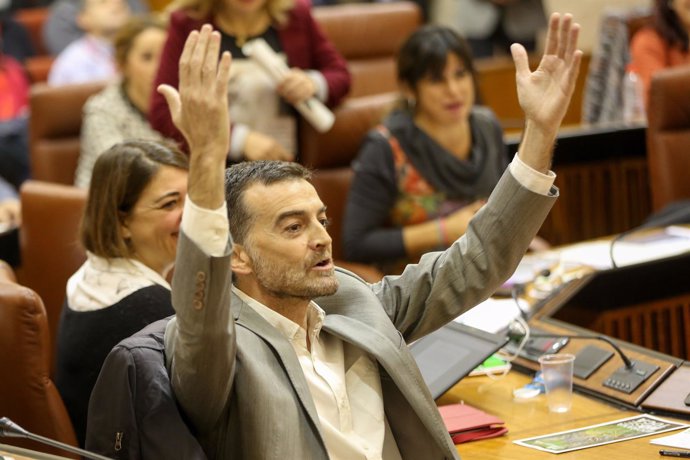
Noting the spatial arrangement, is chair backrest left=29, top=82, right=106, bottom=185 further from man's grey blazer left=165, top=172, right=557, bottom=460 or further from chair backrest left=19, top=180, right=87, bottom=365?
man's grey blazer left=165, top=172, right=557, bottom=460

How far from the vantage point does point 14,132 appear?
4.54 meters

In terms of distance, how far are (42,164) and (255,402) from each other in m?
2.61

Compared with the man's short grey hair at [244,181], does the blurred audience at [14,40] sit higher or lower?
lower

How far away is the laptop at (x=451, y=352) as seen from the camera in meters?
2.22

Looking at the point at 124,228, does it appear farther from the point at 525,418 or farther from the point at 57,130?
the point at 57,130

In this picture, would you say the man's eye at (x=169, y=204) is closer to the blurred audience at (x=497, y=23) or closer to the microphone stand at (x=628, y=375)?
the microphone stand at (x=628, y=375)

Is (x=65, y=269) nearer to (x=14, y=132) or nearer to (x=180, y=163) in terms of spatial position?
(x=180, y=163)

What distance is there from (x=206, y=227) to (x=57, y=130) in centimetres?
265

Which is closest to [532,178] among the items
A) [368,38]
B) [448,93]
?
[448,93]

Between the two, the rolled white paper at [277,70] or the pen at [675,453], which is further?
the rolled white paper at [277,70]

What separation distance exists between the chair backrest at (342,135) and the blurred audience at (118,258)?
1174 millimetres

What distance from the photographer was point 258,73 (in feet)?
11.1

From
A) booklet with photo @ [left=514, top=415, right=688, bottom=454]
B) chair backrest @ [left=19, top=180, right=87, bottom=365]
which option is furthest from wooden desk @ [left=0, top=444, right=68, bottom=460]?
chair backrest @ [left=19, top=180, right=87, bottom=365]

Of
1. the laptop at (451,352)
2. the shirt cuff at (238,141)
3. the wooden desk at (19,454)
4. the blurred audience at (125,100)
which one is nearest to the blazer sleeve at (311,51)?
the shirt cuff at (238,141)
